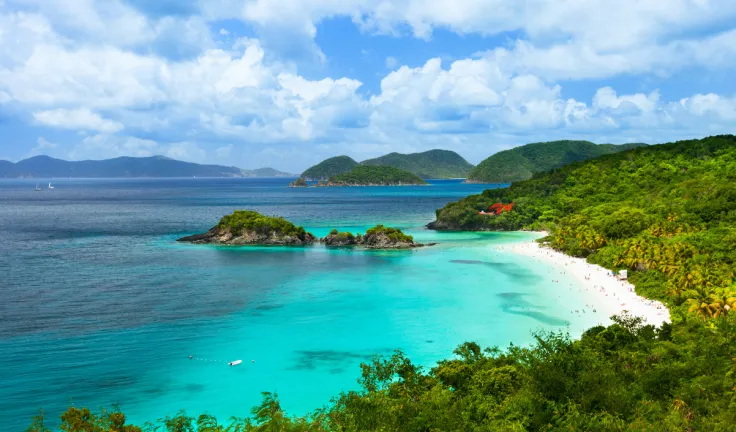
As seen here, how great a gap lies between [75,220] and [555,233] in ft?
387

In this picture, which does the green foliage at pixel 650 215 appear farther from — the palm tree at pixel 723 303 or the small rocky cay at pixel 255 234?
the small rocky cay at pixel 255 234

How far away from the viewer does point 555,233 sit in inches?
3332

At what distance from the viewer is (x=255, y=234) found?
93.6 m

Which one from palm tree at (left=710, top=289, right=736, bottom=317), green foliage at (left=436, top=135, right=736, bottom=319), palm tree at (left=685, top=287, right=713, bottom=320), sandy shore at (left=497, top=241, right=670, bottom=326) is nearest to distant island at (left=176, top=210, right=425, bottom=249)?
sandy shore at (left=497, top=241, right=670, bottom=326)

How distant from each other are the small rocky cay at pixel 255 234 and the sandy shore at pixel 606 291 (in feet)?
136

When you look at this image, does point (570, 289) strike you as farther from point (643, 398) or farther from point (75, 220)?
point (75, 220)

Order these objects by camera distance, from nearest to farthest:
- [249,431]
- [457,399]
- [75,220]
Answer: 1. [249,431]
2. [457,399]
3. [75,220]

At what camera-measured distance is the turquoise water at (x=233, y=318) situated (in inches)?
1229

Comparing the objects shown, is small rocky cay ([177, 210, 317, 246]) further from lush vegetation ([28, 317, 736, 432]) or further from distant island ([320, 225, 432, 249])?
lush vegetation ([28, 317, 736, 432])

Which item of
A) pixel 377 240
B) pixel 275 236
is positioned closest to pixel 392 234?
pixel 377 240

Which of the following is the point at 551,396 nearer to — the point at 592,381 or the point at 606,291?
the point at 592,381

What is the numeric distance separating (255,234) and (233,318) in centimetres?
4929

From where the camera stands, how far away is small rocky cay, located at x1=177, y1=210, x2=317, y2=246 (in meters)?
91.8

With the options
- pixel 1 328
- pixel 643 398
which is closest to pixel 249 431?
pixel 643 398
